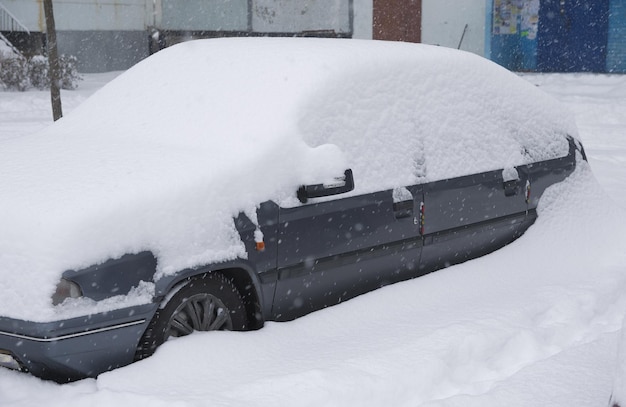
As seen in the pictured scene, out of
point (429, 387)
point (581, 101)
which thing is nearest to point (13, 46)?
point (581, 101)

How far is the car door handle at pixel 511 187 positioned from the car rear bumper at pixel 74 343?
9.19ft

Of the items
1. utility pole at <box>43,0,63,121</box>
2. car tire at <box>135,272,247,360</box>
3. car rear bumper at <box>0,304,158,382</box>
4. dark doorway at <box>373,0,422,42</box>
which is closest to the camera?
car rear bumper at <box>0,304,158,382</box>

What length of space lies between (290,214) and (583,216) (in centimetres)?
285

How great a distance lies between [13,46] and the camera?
24141mm

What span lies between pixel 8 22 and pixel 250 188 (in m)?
22.8

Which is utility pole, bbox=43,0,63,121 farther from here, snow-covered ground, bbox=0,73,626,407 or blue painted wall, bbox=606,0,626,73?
blue painted wall, bbox=606,0,626,73

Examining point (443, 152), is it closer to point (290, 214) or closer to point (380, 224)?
Answer: point (380, 224)

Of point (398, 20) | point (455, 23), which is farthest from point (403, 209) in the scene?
point (398, 20)

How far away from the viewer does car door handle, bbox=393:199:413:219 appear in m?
5.12

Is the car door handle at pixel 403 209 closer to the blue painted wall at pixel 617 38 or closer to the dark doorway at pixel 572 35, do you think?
the blue painted wall at pixel 617 38

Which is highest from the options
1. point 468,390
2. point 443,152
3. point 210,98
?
point 210,98

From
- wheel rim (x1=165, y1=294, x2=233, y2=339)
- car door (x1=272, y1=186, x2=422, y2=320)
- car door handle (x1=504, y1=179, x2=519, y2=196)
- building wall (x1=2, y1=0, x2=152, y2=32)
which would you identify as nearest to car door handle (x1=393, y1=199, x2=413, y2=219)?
car door (x1=272, y1=186, x2=422, y2=320)

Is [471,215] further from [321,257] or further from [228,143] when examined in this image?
[228,143]

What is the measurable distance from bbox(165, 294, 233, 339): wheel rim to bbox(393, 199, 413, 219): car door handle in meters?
1.24
